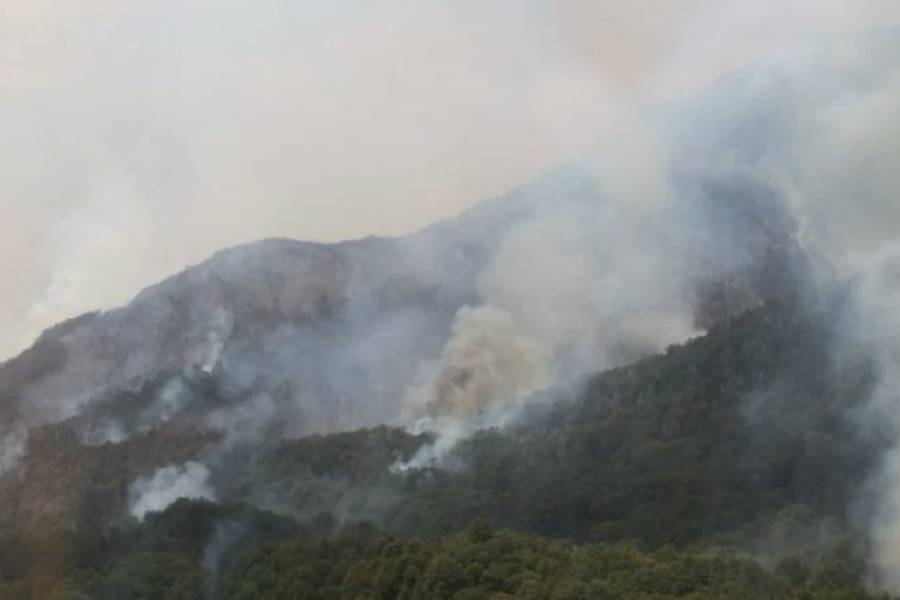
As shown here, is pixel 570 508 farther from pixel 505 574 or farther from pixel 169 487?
pixel 169 487

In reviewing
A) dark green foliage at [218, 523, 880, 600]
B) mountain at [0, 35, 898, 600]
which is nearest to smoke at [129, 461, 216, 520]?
mountain at [0, 35, 898, 600]

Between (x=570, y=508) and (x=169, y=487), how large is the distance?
3494cm

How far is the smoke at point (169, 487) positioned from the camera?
3546 inches

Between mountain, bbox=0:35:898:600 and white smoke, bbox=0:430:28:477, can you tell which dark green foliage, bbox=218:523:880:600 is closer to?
mountain, bbox=0:35:898:600

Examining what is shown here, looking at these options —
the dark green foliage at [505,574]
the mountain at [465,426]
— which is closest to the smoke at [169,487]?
the mountain at [465,426]

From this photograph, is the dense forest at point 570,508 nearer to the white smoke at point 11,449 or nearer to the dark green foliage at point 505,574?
the dark green foliage at point 505,574

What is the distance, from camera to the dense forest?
4288 centimetres

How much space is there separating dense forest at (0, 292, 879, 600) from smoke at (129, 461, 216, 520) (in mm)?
2159

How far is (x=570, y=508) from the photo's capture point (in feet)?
235

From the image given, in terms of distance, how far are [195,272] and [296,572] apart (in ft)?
296

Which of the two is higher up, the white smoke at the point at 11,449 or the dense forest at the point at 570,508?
the white smoke at the point at 11,449

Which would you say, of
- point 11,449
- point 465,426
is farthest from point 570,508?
point 11,449

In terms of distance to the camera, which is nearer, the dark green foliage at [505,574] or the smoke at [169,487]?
the dark green foliage at [505,574]

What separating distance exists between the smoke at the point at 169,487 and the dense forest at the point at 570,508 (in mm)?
2159
